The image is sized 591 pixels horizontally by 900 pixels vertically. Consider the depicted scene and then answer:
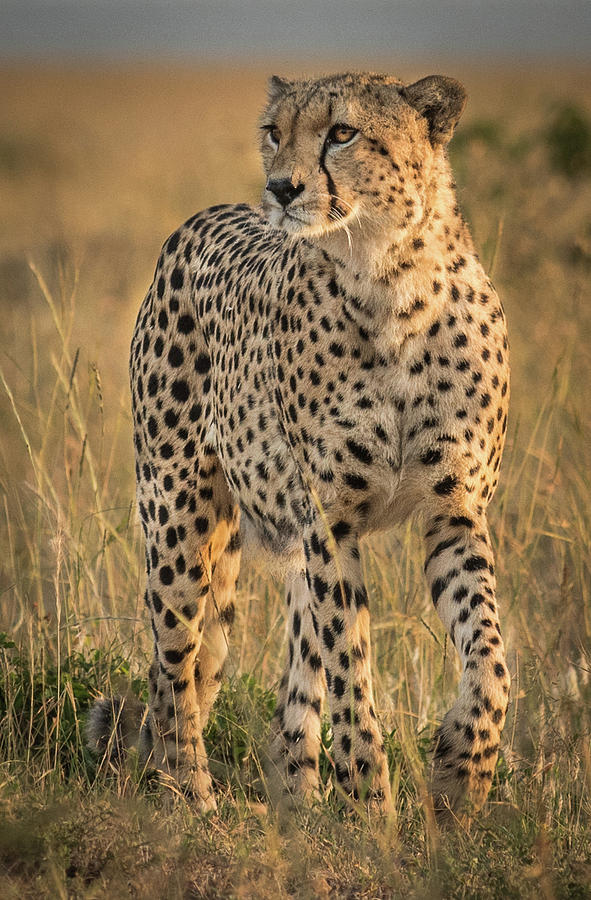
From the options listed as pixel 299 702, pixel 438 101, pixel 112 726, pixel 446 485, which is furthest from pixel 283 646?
pixel 438 101

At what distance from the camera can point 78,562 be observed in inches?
146

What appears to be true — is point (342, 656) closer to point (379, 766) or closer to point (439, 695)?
point (379, 766)

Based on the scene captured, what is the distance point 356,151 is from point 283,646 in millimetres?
1741

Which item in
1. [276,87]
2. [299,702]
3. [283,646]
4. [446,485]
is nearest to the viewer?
[446,485]

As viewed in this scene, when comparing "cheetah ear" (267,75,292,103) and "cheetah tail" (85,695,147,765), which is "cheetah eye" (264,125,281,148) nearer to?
"cheetah ear" (267,75,292,103)

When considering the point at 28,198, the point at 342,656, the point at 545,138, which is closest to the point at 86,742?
the point at 342,656

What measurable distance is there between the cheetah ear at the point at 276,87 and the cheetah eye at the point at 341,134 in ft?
1.10

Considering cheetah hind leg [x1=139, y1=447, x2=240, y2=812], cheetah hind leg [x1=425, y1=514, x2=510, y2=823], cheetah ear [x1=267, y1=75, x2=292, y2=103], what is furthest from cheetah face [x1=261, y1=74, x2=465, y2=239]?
cheetah hind leg [x1=139, y1=447, x2=240, y2=812]

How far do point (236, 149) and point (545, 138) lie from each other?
3380mm

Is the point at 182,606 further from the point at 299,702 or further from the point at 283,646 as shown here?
the point at 283,646

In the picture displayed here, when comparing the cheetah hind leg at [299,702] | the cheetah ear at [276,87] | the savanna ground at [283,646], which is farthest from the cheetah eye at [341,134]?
the cheetah hind leg at [299,702]

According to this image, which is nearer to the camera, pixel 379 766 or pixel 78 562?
pixel 379 766

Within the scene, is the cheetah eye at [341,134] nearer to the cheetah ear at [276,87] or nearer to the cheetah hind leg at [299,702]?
the cheetah ear at [276,87]

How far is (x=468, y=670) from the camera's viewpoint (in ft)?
9.50
